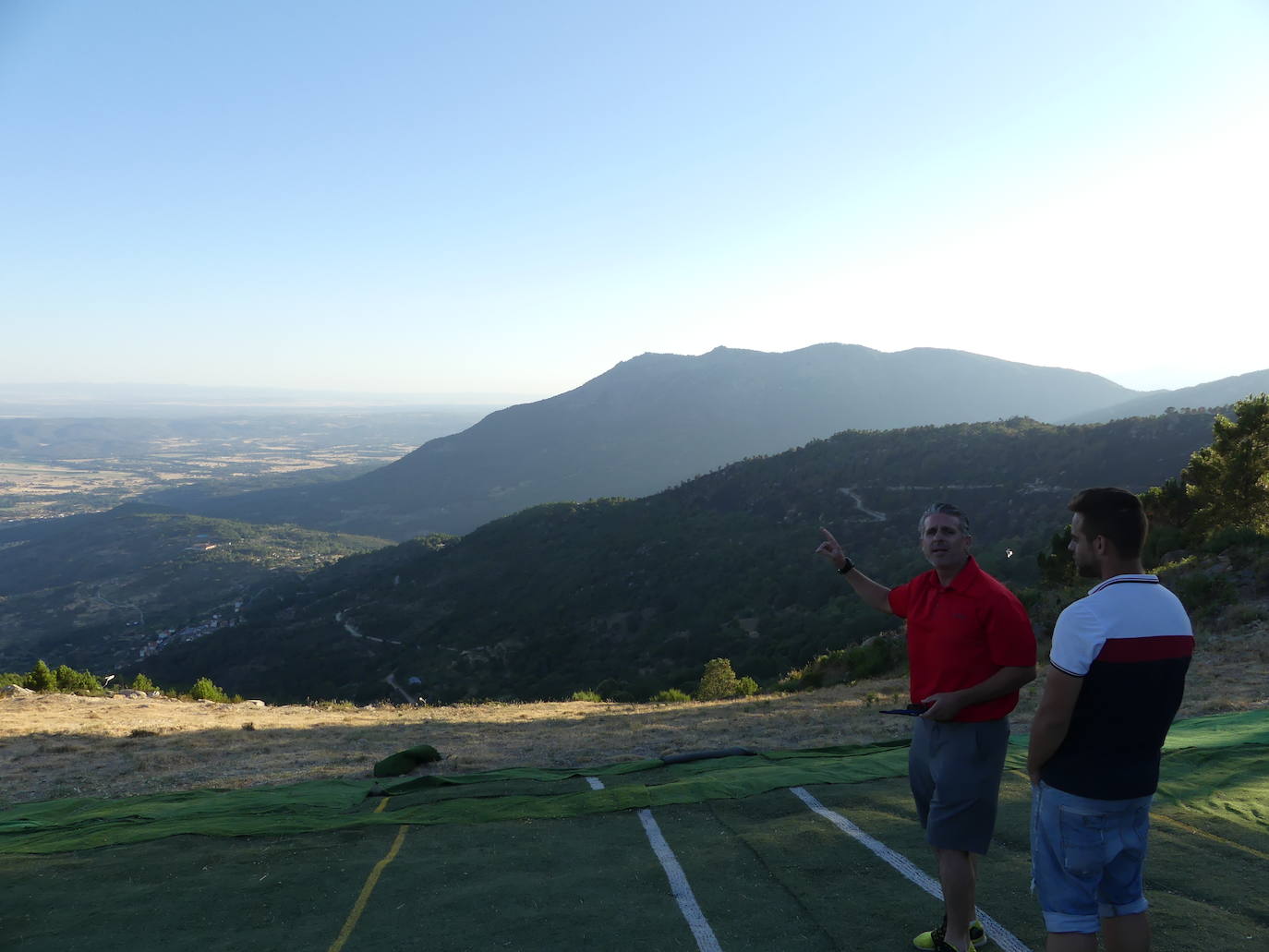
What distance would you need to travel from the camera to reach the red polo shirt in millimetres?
2965

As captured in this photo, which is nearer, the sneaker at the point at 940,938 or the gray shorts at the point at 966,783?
the gray shorts at the point at 966,783

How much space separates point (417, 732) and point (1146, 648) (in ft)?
37.4

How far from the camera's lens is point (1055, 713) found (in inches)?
→ 90.5

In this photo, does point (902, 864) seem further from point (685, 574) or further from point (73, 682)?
point (685, 574)

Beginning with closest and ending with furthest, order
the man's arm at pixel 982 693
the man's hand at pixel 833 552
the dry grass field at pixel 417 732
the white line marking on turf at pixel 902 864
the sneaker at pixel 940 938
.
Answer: the man's arm at pixel 982 693 < the sneaker at pixel 940 938 < the white line marking on turf at pixel 902 864 < the man's hand at pixel 833 552 < the dry grass field at pixel 417 732

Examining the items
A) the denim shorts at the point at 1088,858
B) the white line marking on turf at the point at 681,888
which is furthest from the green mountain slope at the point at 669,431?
the denim shorts at the point at 1088,858

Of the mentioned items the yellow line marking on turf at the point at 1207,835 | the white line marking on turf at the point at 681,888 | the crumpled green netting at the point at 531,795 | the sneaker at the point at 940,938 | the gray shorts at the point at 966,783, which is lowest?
the crumpled green netting at the point at 531,795

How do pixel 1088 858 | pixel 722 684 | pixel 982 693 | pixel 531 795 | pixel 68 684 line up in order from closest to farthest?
pixel 1088 858, pixel 982 693, pixel 531 795, pixel 68 684, pixel 722 684

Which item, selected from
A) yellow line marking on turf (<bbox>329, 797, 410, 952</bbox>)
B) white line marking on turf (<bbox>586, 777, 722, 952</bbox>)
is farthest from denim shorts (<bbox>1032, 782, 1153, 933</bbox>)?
yellow line marking on turf (<bbox>329, 797, 410, 952</bbox>)

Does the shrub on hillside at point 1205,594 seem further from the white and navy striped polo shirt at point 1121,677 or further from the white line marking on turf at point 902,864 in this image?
the white and navy striped polo shirt at point 1121,677

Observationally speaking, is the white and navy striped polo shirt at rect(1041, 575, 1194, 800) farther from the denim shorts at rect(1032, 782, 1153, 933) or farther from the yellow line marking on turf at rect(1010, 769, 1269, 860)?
the yellow line marking on turf at rect(1010, 769, 1269, 860)

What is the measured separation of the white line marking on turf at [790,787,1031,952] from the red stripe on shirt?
6.07ft

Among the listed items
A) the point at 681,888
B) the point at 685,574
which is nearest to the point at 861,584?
the point at 681,888

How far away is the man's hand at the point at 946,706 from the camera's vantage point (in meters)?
2.93
